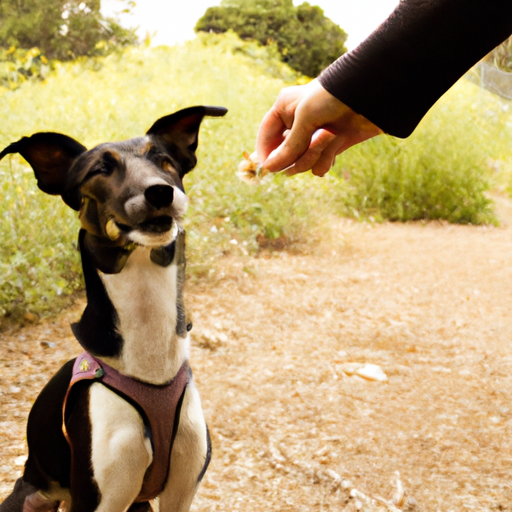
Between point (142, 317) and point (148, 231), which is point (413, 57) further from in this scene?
point (142, 317)

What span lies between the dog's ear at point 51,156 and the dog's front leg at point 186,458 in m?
0.48

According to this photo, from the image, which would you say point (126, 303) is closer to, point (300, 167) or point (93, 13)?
point (300, 167)

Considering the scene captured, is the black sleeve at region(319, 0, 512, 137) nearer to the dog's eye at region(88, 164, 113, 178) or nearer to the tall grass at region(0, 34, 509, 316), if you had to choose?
the dog's eye at region(88, 164, 113, 178)

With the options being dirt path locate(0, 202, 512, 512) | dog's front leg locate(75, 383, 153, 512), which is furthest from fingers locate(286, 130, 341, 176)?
dirt path locate(0, 202, 512, 512)

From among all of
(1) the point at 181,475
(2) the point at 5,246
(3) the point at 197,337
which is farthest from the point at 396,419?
(2) the point at 5,246

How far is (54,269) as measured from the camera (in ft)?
9.87

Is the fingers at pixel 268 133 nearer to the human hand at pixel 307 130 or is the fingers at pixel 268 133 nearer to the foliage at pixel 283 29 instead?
the human hand at pixel 307 130

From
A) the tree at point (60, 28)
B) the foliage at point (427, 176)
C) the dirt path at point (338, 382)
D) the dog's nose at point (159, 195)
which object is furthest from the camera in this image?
the foliage at point (427, 176)

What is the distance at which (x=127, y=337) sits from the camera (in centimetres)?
119

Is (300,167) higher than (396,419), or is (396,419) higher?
(300,167)

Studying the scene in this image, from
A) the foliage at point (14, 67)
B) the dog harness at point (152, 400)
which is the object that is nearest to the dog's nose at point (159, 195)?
the dog harness at point (152, 400)

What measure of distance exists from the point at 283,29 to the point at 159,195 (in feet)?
29.8

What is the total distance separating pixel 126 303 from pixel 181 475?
37 cm

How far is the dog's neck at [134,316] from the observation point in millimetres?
1179
